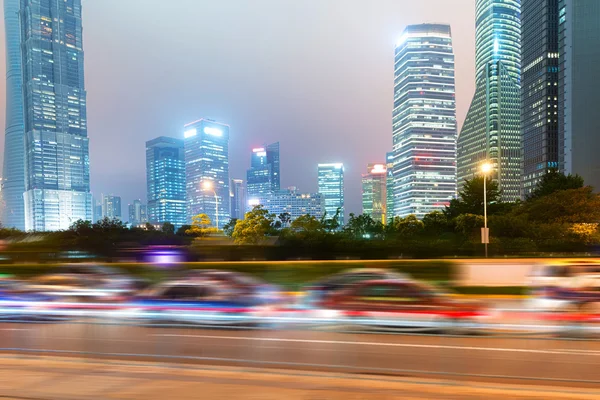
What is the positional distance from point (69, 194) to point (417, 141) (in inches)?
5823

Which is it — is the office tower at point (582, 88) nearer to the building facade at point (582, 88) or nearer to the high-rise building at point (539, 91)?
the building facade at point (582, 88)

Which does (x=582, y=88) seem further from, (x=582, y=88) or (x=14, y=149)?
(x=14, y=149)

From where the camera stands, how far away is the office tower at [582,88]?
3398 inches

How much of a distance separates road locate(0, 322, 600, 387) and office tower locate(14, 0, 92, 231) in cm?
16691

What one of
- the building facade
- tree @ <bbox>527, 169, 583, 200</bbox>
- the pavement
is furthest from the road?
the building facade

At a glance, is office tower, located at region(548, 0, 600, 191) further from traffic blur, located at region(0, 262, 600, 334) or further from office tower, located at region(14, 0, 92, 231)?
office tower, located at region(14, 0, 92, 231)

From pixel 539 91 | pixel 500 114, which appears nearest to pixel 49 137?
pixel 539 91

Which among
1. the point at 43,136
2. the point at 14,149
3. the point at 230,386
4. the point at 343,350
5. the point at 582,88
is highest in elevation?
the point at 43,136

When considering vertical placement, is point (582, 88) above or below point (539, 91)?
below

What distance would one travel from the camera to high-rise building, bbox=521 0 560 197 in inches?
4607

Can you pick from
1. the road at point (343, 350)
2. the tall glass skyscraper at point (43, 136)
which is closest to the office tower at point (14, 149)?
the tall glass skyscraper at point (43, 136)

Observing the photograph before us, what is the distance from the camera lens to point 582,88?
87.9 m

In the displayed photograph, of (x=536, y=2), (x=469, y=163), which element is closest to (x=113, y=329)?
(x=536, y=2)

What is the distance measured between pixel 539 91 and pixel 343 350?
449ft
